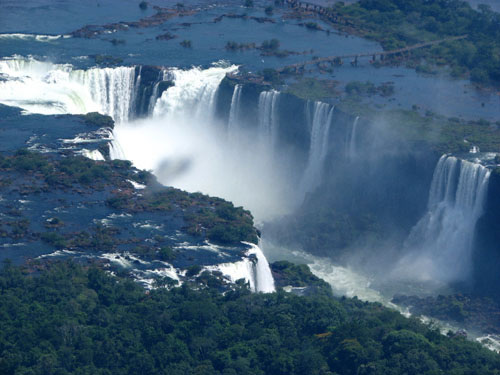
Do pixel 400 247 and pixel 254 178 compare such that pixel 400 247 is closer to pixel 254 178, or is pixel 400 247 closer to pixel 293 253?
pixel 293 253

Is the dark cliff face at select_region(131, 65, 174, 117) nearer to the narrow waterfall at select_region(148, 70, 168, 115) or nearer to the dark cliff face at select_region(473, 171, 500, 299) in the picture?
the narrow waterfall at select_region(148, 70, 168, 115)

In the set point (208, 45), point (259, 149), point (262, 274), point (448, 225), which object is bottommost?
point (262, 274)

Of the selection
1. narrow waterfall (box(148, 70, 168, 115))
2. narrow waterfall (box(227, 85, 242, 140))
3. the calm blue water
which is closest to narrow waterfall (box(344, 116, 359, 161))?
the calm blue water

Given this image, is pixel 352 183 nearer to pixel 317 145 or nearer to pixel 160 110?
pixel 317 145

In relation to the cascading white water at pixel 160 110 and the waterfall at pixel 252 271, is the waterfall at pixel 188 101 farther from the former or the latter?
the waterfall at pixel 252 271

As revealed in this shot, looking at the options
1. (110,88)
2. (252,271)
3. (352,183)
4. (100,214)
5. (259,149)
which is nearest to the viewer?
(252,271)

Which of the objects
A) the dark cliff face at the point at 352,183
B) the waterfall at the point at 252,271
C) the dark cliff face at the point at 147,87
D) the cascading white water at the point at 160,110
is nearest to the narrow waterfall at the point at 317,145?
the dark cliff face at the point at 352,183

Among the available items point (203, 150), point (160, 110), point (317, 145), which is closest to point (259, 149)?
point (203, 150)
